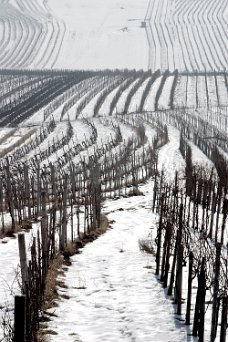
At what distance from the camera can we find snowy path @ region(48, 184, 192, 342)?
46.7ft

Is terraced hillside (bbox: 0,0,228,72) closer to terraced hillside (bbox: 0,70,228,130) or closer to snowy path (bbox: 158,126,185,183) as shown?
terraced hillside (bbox: 0,70,228,130)

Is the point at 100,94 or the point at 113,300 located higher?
the point at 100,94

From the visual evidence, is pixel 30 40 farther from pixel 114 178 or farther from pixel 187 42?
pixel 114 178

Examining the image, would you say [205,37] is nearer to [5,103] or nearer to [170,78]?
[170,78]

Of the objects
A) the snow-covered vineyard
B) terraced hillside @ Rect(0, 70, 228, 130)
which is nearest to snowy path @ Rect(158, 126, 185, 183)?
the snow-covered vineyard

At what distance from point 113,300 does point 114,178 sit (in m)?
33.6

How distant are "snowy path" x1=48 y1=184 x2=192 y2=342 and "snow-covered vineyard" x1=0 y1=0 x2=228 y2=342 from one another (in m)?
0.06

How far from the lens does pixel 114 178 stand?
165ft

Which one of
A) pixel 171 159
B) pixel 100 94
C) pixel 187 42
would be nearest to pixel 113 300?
pixel 171 159

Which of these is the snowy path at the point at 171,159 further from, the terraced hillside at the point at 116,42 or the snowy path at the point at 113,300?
the terraced hillside at the point at 116,42

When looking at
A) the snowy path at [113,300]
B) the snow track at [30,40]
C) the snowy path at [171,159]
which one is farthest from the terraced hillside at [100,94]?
the snowy path at [113,300]

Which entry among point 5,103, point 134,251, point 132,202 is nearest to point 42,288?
point 134,251

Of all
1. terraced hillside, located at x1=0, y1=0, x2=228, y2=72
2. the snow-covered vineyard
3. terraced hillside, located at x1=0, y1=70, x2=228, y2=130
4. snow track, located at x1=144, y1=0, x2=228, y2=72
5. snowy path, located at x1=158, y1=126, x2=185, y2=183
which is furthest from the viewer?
terraced hillside, located at x1=0, y1=0, x2=228, y2=72

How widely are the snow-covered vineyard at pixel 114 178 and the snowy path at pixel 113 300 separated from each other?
0.20 feet
